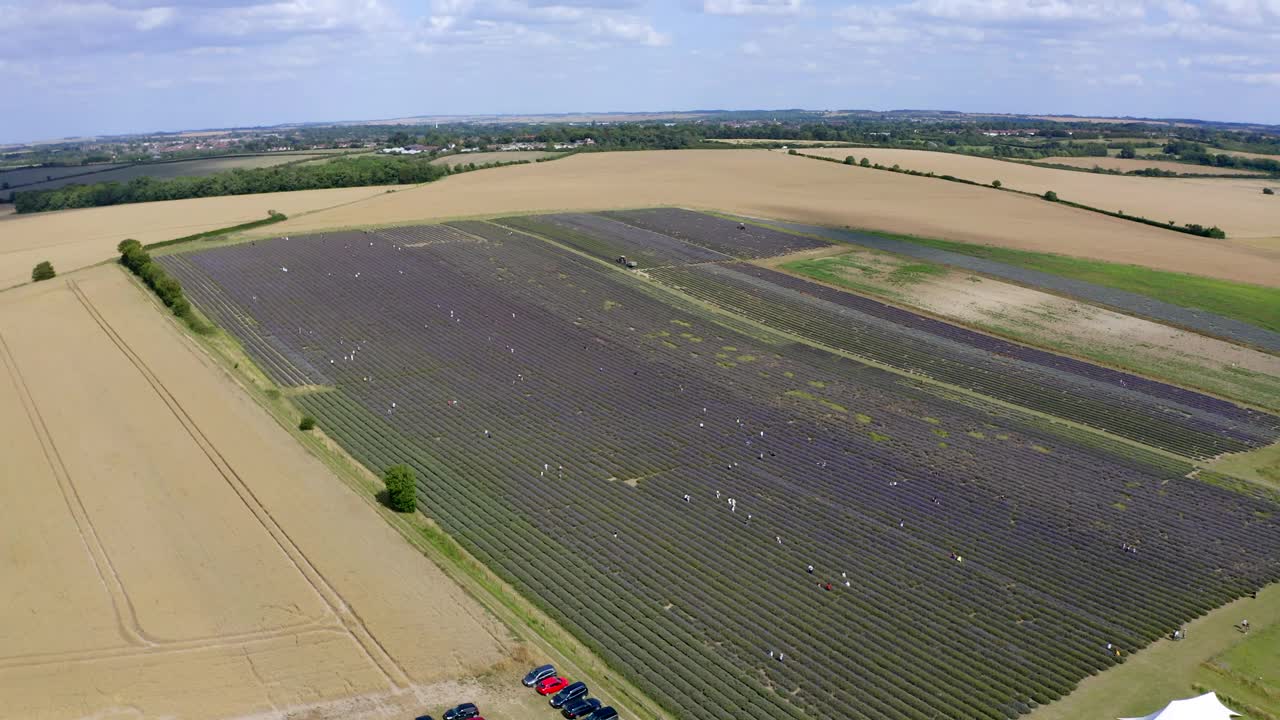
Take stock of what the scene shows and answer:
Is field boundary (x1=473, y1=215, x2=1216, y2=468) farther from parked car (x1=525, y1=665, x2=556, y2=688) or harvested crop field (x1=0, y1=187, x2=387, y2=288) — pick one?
harvested crop field (x1=0, y1=187, x2=387, y2=288)

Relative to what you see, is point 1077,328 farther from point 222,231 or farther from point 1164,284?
point 222,231

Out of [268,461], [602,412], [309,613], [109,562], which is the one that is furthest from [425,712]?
[602,412]

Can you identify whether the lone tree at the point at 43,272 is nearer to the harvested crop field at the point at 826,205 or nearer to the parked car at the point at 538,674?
the harvested crop field at the point at 826,205

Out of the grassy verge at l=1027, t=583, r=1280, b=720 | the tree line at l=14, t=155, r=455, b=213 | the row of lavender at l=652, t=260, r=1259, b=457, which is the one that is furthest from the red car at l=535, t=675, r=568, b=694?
the tree line at l=14, t=155, r=455, b=213

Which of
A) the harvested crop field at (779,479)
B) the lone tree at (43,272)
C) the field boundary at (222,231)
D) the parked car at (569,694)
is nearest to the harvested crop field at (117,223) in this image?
the lone tree at (43,272)

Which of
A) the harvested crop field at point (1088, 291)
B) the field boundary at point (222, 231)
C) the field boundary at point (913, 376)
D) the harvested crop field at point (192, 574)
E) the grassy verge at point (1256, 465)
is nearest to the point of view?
the harvested crop field at point (192, 574)

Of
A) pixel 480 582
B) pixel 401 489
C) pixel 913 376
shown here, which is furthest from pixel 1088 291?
pixel 480 582

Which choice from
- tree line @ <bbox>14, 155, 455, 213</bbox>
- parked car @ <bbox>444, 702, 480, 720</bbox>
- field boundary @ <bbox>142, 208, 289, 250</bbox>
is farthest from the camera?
tree line @ <bbox>14, 155, 455, 213</bbox>
